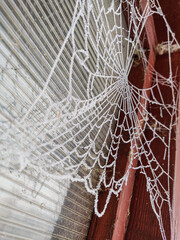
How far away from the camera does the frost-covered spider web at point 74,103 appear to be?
1.73 ft

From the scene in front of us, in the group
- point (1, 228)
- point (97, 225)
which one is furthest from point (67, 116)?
point (97, 225)

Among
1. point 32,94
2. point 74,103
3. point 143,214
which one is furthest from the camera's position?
Result: point 143,214

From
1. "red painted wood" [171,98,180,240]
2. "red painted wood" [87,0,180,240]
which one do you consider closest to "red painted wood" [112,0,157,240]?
"red painted wood" [87,0,180,240]

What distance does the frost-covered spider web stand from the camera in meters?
0.53

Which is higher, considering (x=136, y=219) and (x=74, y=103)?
(x=74, y=103)

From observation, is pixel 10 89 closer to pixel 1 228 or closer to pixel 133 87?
pixel 1 228

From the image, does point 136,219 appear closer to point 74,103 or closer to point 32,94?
point 74,103

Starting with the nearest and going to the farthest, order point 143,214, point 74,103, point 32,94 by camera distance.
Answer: point 32,94, point 74,103, point 143,214

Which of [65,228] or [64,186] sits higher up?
[64,186]

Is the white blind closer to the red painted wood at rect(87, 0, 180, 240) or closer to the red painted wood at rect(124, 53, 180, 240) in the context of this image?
the red painted wood at rect(87, 0, 180, 240)

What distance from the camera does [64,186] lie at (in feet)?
2.40

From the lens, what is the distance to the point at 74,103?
2.51 ft

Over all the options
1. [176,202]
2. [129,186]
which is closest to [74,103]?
[129,186]

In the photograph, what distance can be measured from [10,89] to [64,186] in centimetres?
35
